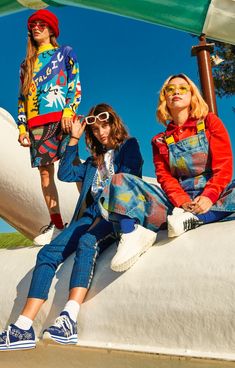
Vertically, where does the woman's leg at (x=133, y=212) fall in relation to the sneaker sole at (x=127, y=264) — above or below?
above

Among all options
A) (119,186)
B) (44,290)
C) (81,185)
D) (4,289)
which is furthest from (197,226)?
(4,289)

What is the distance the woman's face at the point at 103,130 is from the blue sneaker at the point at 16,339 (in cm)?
98

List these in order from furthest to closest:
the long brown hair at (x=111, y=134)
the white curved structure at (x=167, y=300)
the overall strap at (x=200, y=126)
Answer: the long brown hair at (x=111, y=134)
the overall strap at (x=200, y=126)
the white curved structure at (x=167, y=300)

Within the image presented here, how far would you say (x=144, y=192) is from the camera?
2.02 m

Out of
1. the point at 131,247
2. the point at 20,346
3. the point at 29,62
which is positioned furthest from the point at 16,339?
the point at 29,62

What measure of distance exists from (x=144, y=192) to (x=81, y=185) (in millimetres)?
647

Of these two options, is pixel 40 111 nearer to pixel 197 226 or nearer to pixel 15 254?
pixel 15 254

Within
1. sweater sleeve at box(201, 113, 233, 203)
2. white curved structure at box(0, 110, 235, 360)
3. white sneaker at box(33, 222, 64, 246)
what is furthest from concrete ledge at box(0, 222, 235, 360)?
white sneaker at box(33, 222, 64, 246)

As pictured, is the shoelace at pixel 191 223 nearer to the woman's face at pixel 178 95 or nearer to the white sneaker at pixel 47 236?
the woman's face at pixel 178 95

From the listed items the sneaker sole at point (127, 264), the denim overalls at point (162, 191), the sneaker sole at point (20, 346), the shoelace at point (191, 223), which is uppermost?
the denim overalls at point (162, 191)

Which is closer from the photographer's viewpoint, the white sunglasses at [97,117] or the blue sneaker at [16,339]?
A: the blue sneaker at [16,339]

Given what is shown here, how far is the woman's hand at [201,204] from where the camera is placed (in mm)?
1899

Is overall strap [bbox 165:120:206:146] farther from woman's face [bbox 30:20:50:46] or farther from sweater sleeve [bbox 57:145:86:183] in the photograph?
woman's face [bbox 30:20:50:46]

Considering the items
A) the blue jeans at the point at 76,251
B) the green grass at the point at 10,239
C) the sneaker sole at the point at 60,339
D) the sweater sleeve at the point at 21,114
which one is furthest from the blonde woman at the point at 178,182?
the green grass at the point at 10,239
